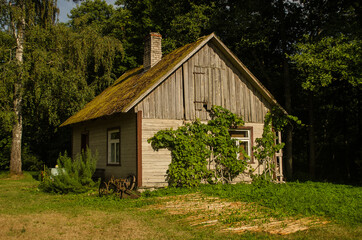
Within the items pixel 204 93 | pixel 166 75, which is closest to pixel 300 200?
pixel 204 93

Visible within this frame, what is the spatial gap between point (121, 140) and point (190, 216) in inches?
266

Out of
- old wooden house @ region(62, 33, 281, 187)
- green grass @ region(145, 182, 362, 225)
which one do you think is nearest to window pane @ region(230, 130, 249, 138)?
old wooden house @ region(62, 33, 281, 187)

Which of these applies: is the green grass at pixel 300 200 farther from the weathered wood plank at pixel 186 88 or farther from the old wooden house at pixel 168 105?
the weathered wood plank at pixel 186 88

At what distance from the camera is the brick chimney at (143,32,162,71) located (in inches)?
691

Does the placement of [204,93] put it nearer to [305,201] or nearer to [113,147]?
[113,147]

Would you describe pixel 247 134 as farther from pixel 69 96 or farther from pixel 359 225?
pixel 69 96

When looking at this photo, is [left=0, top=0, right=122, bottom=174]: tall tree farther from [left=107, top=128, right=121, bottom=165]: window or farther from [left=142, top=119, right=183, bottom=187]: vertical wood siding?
[left=142, top=119, right=183, bottom=187]: vertical wood siding

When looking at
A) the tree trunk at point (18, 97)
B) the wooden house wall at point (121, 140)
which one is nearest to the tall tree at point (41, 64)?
the tree trunk at point (18, 97)

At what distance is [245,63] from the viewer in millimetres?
24625

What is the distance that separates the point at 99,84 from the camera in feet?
84.6

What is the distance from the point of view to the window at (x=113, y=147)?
15.7m

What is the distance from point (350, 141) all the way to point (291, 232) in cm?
1834

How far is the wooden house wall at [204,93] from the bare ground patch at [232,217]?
Result: 4.26 meters

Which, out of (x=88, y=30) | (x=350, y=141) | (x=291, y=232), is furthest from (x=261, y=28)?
(x=291, y=232)
